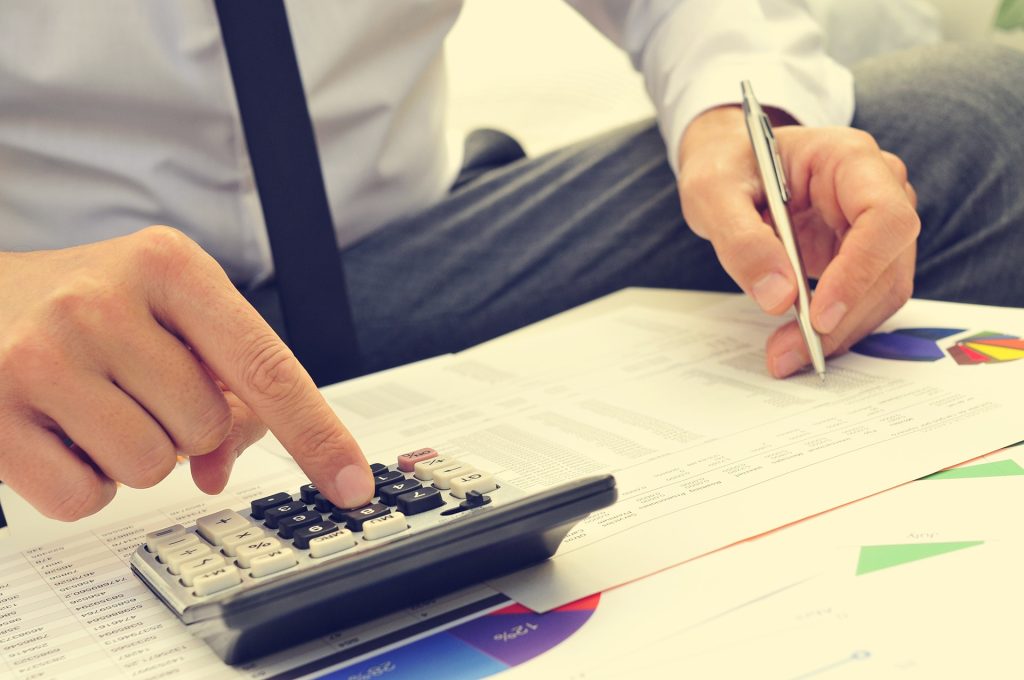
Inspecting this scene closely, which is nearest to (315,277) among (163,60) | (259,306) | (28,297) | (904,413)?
(259,306)

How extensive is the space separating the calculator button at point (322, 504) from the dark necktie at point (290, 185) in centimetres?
31

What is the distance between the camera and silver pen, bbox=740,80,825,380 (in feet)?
1.82

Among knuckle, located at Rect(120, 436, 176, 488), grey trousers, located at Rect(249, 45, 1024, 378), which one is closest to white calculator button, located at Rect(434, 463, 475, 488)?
knuckle, located at Rect(120, 436, 176, 488)

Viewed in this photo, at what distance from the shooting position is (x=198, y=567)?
0.34 meters

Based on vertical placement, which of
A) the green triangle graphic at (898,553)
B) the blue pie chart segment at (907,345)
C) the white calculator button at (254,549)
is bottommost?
the blue pie chart segment at (907,345)

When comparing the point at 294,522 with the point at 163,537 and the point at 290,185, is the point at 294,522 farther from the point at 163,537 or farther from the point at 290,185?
the point at 290,185

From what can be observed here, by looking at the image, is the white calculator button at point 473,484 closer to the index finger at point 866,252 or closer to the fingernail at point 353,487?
the fingernail at point 353,487

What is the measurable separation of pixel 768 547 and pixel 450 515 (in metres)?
0.12

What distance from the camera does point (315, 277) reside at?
690 millimetres

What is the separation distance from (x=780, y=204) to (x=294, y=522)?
1.11 ft

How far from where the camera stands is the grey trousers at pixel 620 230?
73cm

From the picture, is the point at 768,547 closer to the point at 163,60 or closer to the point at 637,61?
the point at 163,60

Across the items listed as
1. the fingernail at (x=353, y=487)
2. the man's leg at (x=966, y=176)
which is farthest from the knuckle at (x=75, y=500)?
the man's leg at (x=966, y=176)

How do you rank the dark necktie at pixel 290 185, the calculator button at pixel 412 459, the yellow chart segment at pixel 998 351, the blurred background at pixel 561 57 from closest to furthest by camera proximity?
the calculator button at pixel 412 459, the yellow chart segment at pixel 998 351, the dark necktie at pixel 290 185, the blurred background at pixel 561 57
